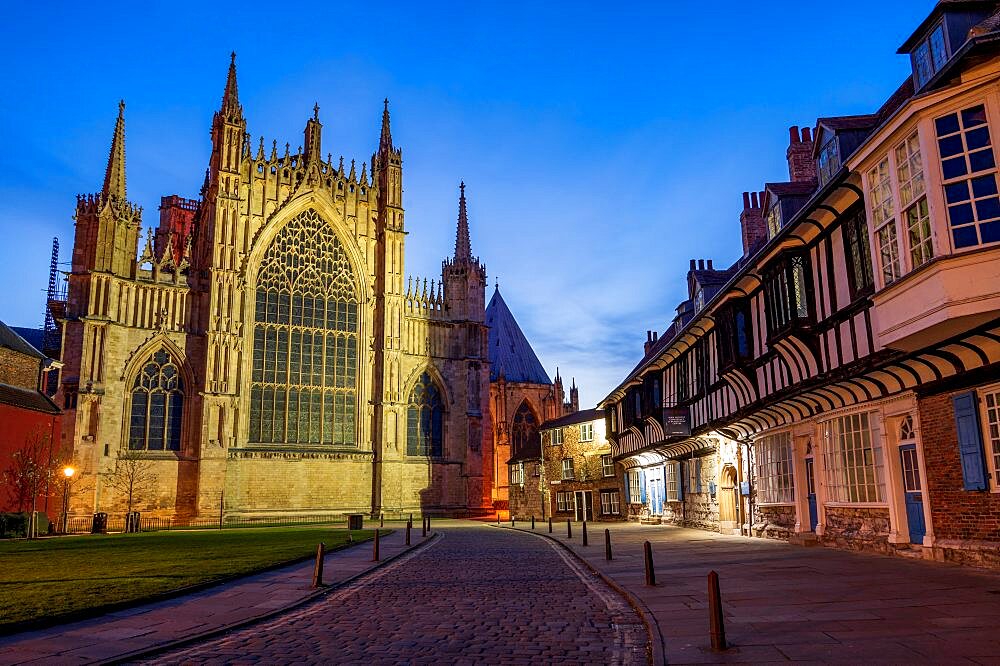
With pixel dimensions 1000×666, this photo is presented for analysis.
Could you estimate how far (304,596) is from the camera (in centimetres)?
1159

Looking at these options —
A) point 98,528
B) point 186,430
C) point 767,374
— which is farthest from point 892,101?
point 186,430

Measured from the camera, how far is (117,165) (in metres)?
43.6

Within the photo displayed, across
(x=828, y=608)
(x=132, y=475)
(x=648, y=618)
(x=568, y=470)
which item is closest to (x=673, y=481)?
(x=568, y=470)

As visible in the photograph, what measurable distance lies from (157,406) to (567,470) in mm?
24803

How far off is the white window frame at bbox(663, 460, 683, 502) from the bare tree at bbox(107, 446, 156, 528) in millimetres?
27233

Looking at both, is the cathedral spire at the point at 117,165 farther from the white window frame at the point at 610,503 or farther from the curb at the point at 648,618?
the curb at the point at 648,618

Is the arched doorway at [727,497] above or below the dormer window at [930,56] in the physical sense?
below

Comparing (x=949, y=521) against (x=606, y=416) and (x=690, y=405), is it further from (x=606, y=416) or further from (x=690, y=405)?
(x=606, y=416)

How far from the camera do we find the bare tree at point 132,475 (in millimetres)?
38594

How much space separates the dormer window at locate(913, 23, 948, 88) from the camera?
42.8 feet

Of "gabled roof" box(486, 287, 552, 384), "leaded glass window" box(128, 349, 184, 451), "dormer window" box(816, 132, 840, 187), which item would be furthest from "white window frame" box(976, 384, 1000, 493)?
"gabled roof" box(486, 287, 552, 384)

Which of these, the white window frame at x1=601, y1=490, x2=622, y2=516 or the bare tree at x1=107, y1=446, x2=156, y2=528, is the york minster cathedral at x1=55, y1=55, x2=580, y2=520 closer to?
the bare tree at x1=107, y1=446, x2=156, y2=528

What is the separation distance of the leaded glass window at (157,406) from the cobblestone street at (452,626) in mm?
30886

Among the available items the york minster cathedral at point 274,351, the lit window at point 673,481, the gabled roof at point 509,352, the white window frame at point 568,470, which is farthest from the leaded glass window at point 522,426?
the lit window at point 673,481
